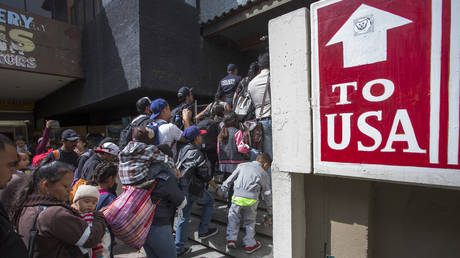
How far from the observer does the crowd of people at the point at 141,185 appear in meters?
1.59

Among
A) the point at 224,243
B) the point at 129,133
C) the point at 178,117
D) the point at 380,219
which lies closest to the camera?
the point at 380,219

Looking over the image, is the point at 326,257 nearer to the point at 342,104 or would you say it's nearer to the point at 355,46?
the point at 342,104

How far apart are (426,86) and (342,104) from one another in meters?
0.40

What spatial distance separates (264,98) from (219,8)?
433 centimetres

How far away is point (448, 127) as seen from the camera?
114 centimetres

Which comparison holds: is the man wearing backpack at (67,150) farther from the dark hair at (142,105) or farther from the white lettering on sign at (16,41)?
the white lettering on sign at (16,41)

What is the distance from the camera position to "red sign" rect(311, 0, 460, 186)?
1.14 m

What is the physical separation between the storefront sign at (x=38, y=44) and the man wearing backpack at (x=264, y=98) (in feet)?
23.2

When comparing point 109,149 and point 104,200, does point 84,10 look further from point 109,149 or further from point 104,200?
point 104,200

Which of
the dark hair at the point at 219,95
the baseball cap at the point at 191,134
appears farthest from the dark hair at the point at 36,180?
the dark hair at the point at 219,95

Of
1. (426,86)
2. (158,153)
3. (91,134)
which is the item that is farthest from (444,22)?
(91,134)

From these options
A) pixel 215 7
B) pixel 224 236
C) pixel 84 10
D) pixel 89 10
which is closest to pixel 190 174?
pixel 224 236

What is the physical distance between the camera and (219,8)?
647 centimetres

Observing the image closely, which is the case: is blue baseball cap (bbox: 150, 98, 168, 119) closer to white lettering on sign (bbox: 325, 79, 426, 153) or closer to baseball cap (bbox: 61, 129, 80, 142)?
baseball cap (bbox: 61, 129, 80, 142)
